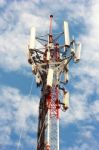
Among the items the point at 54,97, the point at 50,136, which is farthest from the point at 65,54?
the point at 50,136

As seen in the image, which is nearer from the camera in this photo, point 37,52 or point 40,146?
point 40,146

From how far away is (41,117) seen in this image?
55.6 m

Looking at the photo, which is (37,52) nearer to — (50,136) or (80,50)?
(80,50)

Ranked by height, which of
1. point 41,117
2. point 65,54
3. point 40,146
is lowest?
point 40,146

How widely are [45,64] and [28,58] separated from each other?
77.5 inches

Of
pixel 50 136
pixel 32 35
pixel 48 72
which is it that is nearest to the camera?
pixel 50 136

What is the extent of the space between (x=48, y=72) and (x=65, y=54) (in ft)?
12.4

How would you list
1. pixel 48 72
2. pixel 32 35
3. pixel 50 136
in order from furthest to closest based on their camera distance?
1. pixel 32 35
2. pixel 48 72
3. pixel 50 136

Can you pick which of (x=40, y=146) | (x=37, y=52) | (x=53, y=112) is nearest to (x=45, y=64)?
(x=37, y=52)

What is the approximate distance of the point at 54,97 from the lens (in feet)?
186

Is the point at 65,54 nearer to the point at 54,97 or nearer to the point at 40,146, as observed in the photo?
the point at 54,97

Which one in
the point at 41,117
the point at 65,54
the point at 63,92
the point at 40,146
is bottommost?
the point at 40,146

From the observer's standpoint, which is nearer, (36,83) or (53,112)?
(53,112)

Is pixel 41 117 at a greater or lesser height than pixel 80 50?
lesser
